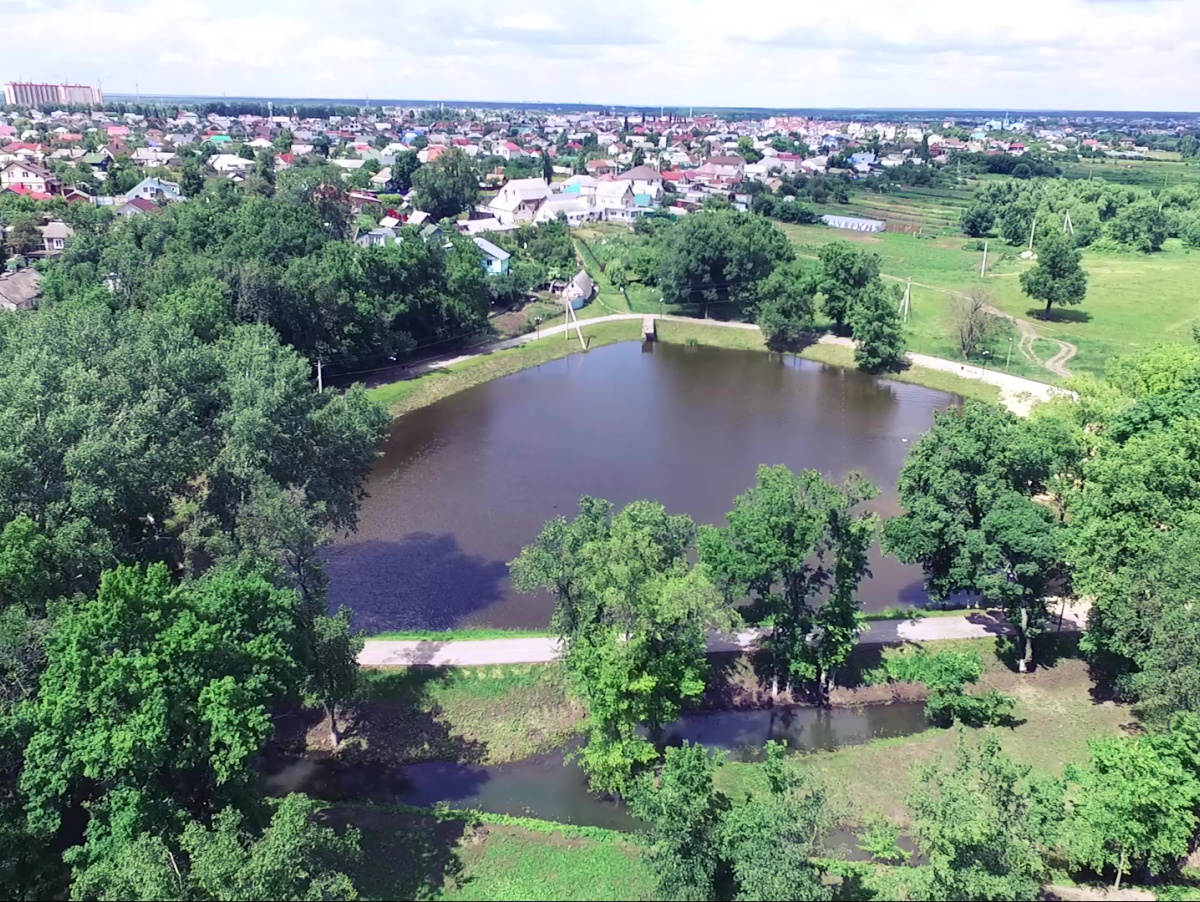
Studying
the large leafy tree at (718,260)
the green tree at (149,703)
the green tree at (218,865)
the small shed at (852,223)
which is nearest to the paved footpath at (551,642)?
the green tree at (149,703)

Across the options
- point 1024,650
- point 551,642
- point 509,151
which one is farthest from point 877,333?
point 509,151

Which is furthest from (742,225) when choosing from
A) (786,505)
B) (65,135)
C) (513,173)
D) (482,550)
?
(65,135)

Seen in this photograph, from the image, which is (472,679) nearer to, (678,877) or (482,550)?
(482,550)

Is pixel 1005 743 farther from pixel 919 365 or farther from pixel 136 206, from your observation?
pixel 136 206

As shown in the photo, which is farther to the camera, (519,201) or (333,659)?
(519,201)

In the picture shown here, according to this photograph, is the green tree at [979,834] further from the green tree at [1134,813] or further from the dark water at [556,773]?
the dark water at [556,773]
